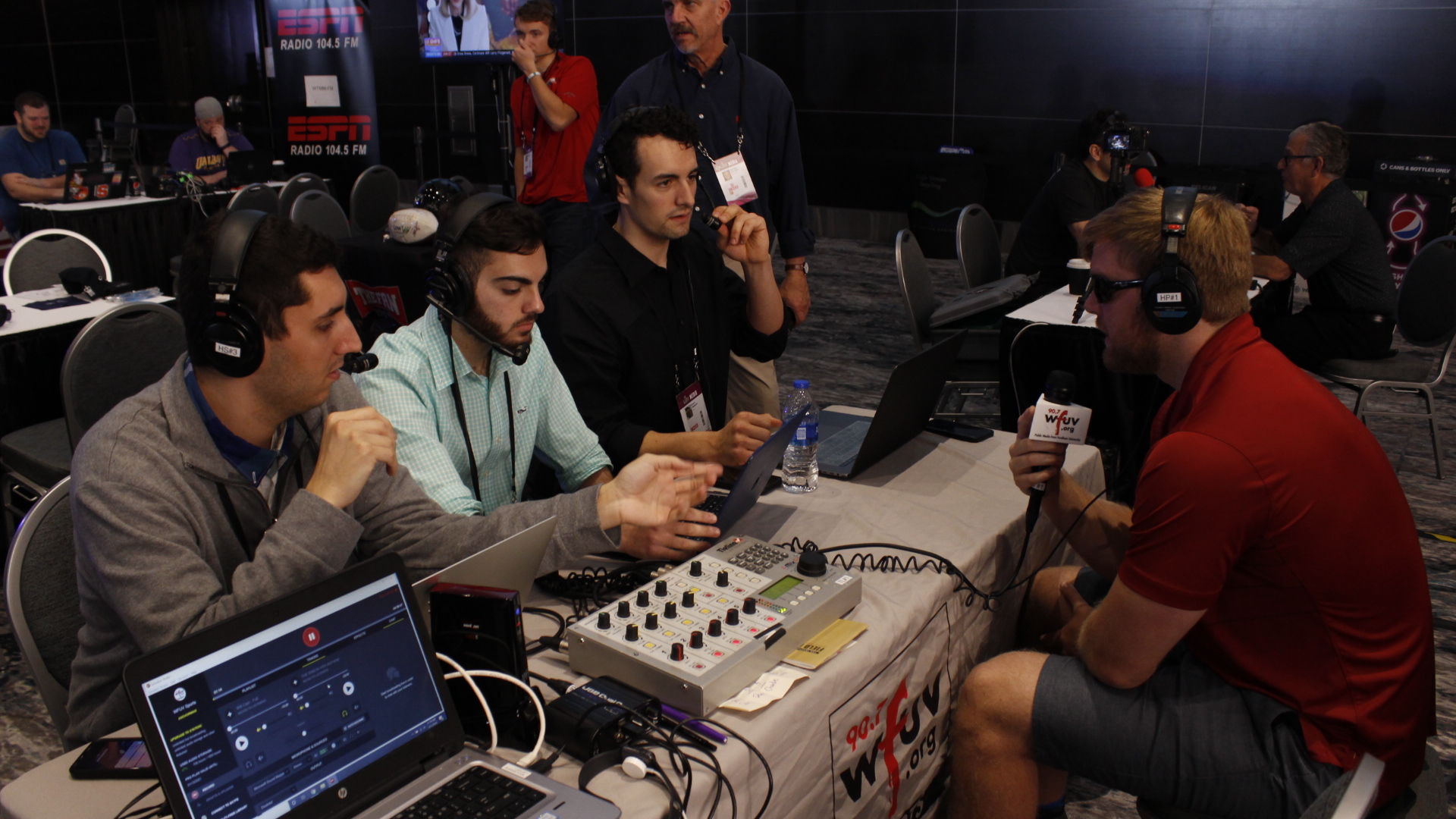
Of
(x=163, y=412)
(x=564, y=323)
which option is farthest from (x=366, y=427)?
(x=564, y=323)

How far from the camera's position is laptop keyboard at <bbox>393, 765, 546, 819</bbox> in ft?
3.61

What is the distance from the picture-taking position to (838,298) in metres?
7.02

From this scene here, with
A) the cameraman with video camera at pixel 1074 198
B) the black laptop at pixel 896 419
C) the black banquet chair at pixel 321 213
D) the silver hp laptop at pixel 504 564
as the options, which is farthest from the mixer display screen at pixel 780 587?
the black banquet chair at pixel 321 213

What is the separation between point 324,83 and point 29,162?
246 centimetres

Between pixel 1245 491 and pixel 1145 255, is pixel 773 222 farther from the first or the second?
pixel 1245 491

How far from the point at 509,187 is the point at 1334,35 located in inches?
235

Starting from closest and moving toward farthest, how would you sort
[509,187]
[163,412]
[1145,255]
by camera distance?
1. [163,412]
2. [1145,255]
3. [509,187]

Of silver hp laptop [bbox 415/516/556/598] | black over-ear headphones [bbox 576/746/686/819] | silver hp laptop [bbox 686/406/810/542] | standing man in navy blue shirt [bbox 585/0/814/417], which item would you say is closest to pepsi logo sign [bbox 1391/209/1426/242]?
standing man in navy blue shirt [bbox 585/0/814/417]

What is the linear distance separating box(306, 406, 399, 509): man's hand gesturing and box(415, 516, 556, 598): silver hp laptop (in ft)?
0.57

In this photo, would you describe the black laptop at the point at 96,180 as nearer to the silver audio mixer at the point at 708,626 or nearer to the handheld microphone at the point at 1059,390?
the silver audio mixer at the point at 708,626

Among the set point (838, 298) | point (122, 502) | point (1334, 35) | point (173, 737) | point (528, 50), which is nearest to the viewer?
point (173, 737)

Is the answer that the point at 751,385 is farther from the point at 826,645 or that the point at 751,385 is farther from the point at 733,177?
the point at 826,645

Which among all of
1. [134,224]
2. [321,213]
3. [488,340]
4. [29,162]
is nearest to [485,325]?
[488,340]

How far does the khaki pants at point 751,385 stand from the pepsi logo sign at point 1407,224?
526 cm
